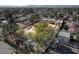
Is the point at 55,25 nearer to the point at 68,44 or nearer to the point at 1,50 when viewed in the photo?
the point at 68,44

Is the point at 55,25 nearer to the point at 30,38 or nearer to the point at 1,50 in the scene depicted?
the point at 30,38

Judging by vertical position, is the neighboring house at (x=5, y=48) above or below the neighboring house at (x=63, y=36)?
below

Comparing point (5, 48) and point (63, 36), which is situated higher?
point (63, 36)

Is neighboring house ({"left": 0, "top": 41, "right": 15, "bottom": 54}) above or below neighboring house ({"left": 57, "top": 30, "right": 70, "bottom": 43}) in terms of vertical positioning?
below

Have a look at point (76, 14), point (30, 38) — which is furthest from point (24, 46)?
point (76, 14)
